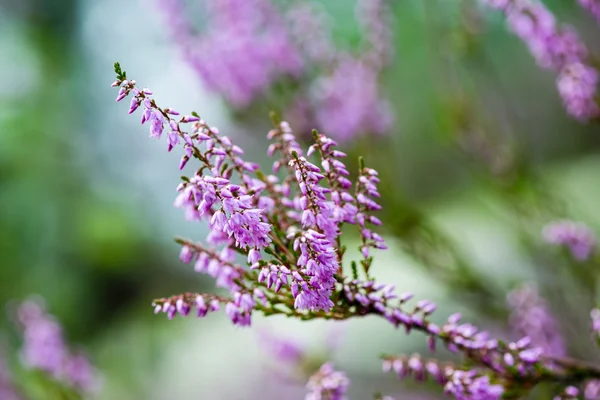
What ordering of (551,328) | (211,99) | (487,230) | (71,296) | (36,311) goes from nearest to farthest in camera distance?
1. (551,328)
2. (36,311)
3. (211,99)
4. (487,230)
5. (71,296)

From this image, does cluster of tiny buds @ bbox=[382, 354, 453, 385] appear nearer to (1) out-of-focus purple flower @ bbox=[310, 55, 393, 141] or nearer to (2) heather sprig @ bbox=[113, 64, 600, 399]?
(2) heather sprig @ bbox=[113, 64, 600, 399]

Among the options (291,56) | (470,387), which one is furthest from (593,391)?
(291,56)

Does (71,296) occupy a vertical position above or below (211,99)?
above

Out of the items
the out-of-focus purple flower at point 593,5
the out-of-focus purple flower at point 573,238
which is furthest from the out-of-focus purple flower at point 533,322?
the out-of-focus purple flower at point 593,5

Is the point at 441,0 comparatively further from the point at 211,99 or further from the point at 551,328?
the point at 551,328

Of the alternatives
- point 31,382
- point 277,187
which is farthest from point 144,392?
point 277,187

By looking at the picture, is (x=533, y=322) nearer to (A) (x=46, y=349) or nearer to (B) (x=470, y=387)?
(B) (x=470, y=387)

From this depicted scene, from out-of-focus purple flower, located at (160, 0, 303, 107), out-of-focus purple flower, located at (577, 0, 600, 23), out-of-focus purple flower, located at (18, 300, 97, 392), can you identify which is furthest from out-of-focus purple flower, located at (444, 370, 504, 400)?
out-of-focus purple flower, located at (18, 300, 97, 392)
